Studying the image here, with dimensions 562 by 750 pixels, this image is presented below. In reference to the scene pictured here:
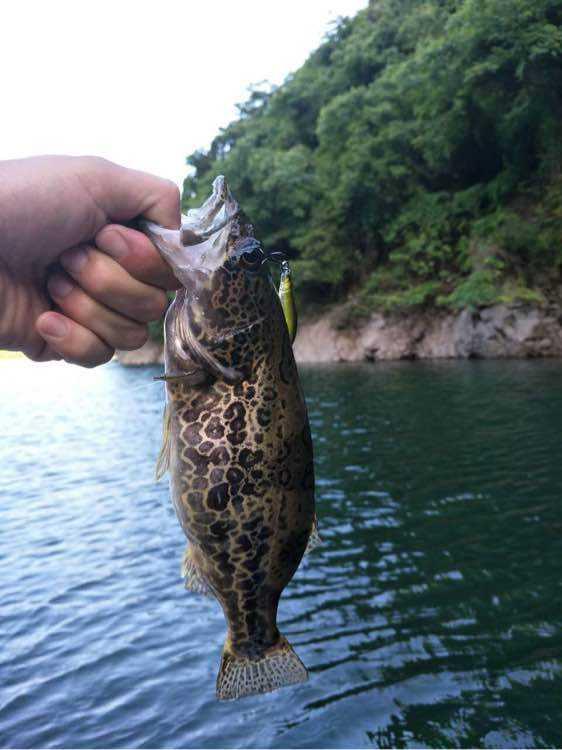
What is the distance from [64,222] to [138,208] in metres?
0.31

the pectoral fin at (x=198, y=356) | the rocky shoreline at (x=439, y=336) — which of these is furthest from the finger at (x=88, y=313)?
the rocky shoreline at (x=439, y=336)

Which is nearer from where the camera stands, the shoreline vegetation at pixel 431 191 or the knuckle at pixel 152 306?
the knuckle at pixel 152 306

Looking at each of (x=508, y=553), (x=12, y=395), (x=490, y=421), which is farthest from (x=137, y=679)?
(x=12, y=395)

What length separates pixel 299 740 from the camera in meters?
6.88

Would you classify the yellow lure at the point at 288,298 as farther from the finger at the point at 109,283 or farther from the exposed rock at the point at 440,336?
the exposed rock at the point at 440,336

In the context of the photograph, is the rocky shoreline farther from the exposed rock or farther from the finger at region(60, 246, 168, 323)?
the finger at region(60, 246, 168, 323)

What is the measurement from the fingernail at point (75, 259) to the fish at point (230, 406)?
0.93 ft

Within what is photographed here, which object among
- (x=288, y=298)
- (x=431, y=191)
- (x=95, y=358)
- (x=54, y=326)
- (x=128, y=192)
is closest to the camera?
(x=128, y=192)

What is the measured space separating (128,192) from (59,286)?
0.56 metres

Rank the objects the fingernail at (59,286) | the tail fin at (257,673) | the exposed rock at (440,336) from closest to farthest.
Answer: the fingernail at (59,286) < the tail fin at (257,673) < the exposed rock at (440,336)

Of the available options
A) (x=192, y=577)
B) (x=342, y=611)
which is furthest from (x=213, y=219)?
(x=342, y=611)

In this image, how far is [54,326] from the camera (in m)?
3.14

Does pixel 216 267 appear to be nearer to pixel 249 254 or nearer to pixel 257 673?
pixel 249 254

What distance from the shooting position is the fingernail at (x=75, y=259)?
3.05 m
